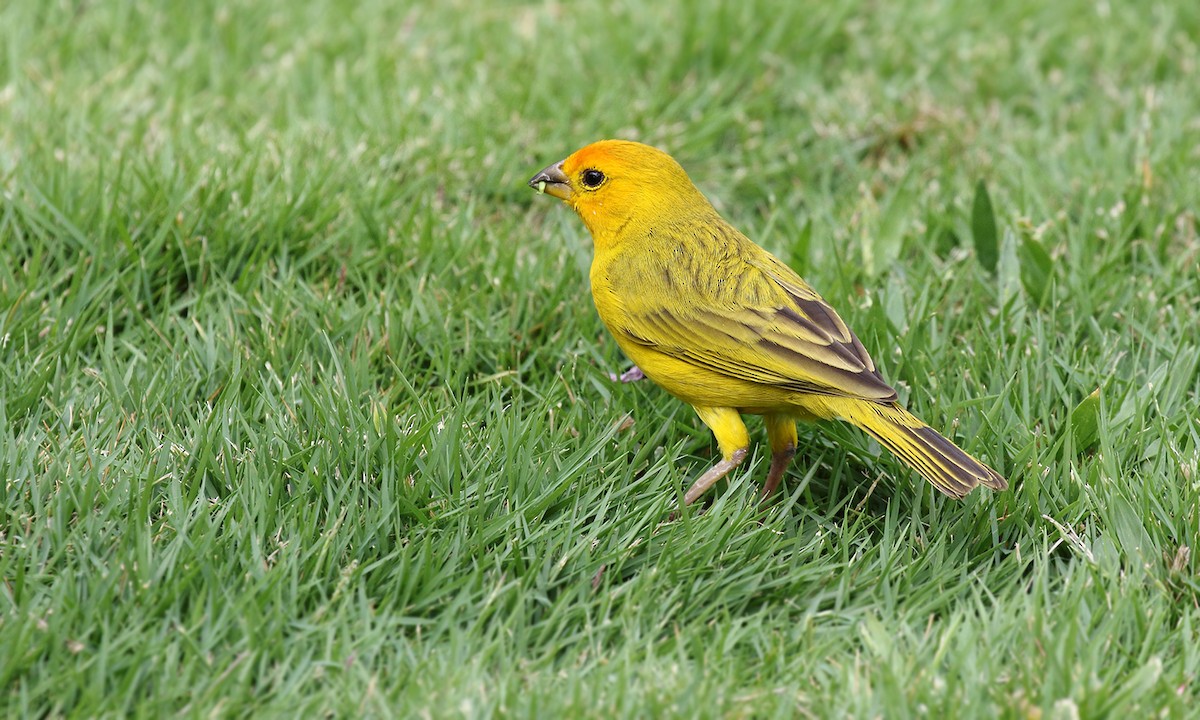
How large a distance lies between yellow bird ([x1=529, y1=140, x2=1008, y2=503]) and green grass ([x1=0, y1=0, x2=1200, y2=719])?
0.63ft

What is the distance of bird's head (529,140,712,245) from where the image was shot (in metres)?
4.40

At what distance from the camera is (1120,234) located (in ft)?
16.6

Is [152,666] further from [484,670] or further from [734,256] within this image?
[734,256]

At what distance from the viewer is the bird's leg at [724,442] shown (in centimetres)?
380

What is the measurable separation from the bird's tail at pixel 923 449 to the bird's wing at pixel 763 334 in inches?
2.3

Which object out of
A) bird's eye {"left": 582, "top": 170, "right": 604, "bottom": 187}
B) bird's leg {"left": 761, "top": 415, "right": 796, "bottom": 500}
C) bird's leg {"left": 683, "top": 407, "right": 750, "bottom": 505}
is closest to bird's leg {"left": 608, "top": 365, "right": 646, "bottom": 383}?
bird's leg {"left": 683, "top": 407, "right": 750, "bottom": 505}

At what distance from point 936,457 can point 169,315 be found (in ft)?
8.17

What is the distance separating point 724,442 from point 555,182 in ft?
3.87

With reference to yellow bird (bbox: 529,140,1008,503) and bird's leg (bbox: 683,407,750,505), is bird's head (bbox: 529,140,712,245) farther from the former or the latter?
bird's leg (bbox: 683,407,750,505)

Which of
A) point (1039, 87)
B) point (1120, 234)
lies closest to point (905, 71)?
point (1039, 87)

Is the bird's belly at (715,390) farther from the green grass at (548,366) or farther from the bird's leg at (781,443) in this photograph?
the green grass at (548,366)

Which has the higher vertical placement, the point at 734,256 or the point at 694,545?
the point at 734,256

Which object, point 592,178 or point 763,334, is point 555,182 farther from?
point 763,334

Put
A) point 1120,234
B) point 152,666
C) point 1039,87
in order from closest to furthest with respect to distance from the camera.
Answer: point 152,666, point 1120,234, point 1039,87
